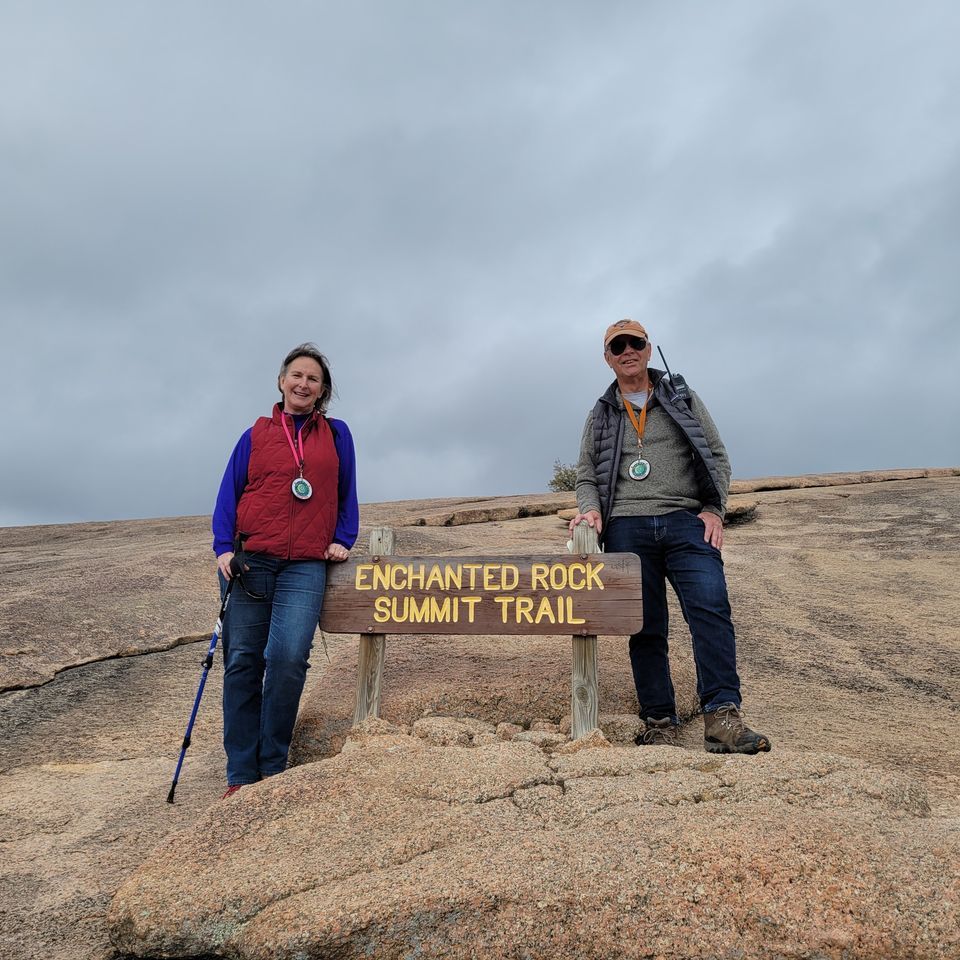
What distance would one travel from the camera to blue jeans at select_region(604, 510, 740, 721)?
5008mm

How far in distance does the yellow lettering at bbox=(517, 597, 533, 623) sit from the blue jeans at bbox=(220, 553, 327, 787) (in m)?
1.47

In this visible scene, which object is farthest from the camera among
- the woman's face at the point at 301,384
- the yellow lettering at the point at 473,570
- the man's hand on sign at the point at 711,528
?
the yellow lettering at the point at 473,570

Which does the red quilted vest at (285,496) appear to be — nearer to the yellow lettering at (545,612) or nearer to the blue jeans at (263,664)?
the blue jeans at (263,664)

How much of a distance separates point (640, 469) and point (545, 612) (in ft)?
4.01

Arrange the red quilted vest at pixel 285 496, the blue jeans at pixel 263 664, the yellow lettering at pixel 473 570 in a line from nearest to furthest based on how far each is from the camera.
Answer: the blue jeans at pixel 263 664
the red quilted vest at pixel 285 496
the yellow lettering at pixel 473 570

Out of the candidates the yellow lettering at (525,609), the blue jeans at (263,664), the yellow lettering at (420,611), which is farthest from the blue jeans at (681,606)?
the blue jeans at (263,664)

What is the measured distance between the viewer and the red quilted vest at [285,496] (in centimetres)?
499

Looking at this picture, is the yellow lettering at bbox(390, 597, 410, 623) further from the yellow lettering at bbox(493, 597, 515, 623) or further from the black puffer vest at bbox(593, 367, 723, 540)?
the black puffer vest at bbox(593, 367, 723, 540)

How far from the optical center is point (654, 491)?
5410 millimetres

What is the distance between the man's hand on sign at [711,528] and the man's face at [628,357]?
43.9 inches

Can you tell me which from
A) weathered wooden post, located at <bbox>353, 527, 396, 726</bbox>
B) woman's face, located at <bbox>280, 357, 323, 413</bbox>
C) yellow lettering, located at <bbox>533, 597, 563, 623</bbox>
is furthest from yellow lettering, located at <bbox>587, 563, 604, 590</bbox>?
woman's face, located at <bbox>280, 357, 323, 413</bbox>

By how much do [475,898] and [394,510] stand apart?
16.6 meters

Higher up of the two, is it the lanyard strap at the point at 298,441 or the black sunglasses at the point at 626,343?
the black sunglasses at the point at 626,343

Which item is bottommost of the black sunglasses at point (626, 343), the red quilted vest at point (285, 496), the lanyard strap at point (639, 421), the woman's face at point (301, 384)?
Result: the red quilted vest at point (285, 496)
